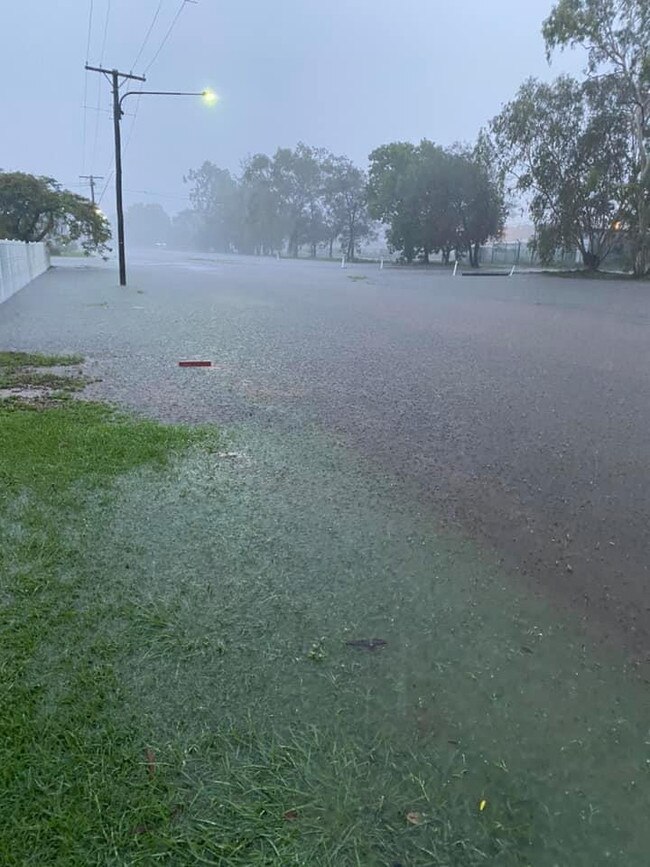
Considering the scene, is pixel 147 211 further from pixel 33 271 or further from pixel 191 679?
pixel 191 679

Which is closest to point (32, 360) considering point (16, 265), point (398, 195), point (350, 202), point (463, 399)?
point (463, 399)

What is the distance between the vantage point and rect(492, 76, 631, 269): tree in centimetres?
3091

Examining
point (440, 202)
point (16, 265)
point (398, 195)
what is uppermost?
point (398, 195)

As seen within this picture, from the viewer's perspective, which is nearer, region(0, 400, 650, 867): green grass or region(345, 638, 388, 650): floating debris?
region(0, 400, 650, 867): green grass

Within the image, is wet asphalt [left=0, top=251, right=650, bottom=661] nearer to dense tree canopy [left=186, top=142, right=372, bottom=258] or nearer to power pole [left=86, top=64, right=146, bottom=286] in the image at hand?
power pole [left=86, top=64, right=146, bottom=286]

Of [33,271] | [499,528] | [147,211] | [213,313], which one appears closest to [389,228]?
[33,271]

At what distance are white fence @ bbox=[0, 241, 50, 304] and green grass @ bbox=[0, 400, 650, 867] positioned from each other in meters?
11.4

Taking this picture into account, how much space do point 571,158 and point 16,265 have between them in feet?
91.0

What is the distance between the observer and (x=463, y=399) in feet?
17.6

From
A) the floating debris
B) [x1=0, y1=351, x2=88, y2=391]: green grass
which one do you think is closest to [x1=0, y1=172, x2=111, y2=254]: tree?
[x1=0, y1=351, x2=88, y2=391]: green grass

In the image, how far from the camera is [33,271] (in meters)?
20.0

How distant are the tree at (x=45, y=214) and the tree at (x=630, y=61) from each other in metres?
23.4

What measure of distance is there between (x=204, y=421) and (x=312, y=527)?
189 cm

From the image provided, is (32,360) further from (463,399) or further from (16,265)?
(16,265)
